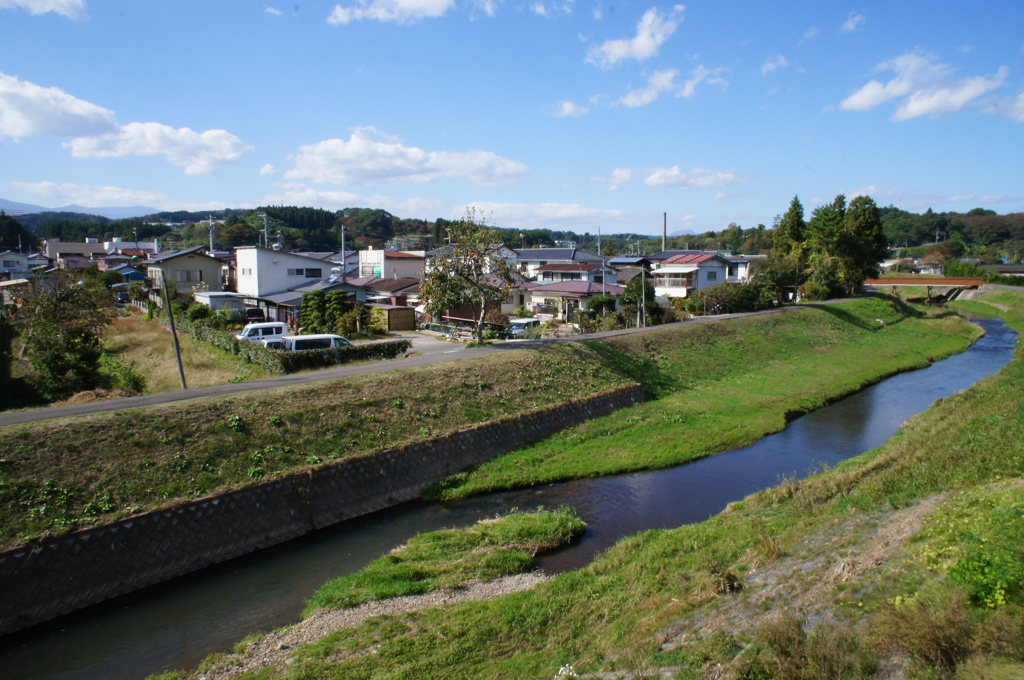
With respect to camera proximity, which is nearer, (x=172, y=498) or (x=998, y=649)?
(x=998, y=649)

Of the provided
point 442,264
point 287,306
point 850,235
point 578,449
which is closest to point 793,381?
point 578,449

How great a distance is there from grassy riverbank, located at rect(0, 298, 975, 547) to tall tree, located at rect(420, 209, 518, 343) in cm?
340

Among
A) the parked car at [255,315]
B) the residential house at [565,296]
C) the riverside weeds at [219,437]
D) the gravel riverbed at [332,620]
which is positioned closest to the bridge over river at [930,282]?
the residential house at [565,296]

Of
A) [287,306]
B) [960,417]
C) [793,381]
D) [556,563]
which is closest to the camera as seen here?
[556,563]

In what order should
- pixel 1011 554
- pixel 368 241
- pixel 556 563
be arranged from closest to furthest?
pixel 1011 554
pixel 556 563
pixel 368 241

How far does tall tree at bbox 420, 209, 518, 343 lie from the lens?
27203 millimetres

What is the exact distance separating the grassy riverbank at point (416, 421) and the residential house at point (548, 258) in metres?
29.7

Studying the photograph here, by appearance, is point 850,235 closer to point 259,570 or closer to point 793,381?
point 793,381

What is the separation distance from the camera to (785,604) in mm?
9133

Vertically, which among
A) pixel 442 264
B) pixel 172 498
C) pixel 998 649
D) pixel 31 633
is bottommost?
pixel 31 633

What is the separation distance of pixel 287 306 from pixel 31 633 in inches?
1359

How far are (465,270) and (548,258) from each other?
45608 millimetres

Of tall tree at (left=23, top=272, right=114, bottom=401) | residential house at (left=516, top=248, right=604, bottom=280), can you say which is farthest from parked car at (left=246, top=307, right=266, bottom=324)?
residential house at (left=516, top=248, right=604, bottom=280)

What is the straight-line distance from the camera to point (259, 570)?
13.7 m
